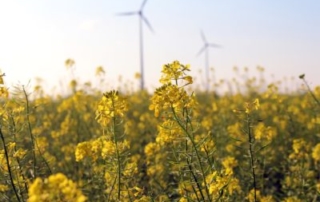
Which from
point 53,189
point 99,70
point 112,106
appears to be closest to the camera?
point 53,189

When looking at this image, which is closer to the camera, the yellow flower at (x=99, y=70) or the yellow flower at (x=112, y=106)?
the yellow flower at (x=112, y=106)

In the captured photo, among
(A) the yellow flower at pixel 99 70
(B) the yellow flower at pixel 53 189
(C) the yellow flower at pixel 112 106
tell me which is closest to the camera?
(B) the yellow flower at pixel 53 189

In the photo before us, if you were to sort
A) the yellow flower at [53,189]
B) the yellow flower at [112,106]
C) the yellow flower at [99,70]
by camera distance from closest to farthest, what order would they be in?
1. the yellow flower at [53,189]
2. the yellow flower at [112,106]
3. the yellow flower at [99,70]

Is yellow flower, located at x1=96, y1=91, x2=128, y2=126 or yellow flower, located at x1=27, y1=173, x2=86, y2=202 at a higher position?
yellow flower, located at x1=96, y1=91, x2=128, y2=126

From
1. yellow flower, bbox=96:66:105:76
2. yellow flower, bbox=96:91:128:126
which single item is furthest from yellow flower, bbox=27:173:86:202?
yellow flower, bbox=96:66:105:76

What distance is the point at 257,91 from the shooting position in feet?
58.1

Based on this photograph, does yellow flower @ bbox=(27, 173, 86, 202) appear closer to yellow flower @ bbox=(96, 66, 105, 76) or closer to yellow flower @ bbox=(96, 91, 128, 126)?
yellow flower @ bbox=(96, 91, 128, 126)

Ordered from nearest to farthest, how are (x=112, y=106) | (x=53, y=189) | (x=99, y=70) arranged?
(x=53, y=189) < (x=112, y=106) < (x=99, y=70)

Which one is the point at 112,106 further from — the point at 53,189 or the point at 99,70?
the point at 99,70

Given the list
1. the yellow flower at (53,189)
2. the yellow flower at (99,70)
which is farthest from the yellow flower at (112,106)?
the yellow flower at (99,70)

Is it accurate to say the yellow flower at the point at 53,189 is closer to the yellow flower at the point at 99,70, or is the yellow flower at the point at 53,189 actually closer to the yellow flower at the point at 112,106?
the yellow flower at the point at 112,106

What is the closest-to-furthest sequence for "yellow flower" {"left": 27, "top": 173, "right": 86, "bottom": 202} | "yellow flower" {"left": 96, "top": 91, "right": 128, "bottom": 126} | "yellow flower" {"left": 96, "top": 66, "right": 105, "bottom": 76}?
"yellow flower" {"left": 27, "top": 173, "right": 86, "bottom": 202} → "yellow flower" {"left": 96, "top": 91, "right": 128, "bottom": 126} → "yellow flower" {"left": 96, "top": 66, "right": 105, "bottom": 76}

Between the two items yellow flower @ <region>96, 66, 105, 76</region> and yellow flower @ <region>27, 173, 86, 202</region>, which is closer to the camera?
yellow flower @ <region>27, 173, 86, 202</region>

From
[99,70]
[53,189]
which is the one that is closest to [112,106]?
[53,189]
